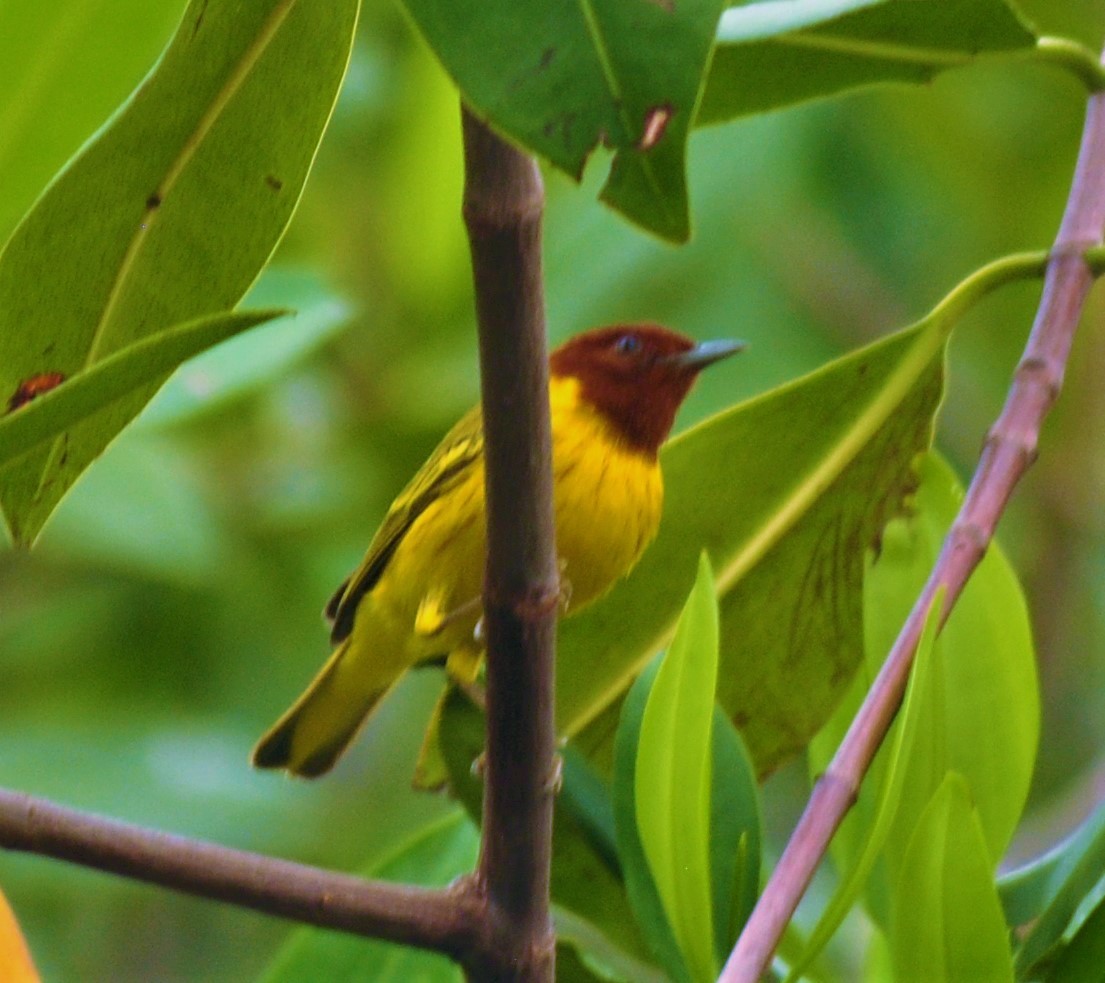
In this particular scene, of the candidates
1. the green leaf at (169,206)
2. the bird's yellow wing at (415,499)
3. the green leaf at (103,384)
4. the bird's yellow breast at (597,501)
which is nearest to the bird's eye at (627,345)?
the bird's yellow breast at (597,501)

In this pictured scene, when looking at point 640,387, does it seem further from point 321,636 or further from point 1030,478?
point 1030,478

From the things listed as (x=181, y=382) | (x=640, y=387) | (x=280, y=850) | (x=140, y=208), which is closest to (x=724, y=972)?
(x=140, y=208)

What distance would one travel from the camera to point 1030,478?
10.6 feet

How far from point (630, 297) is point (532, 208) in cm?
224

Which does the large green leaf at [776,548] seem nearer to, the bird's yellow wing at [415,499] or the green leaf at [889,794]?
the green leaf at [889,794]

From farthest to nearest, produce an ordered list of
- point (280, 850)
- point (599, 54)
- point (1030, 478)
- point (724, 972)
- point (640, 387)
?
point (1030, 478)
point (280, 850)
point (640, 387)
point (724, 972)
point (599, 54)

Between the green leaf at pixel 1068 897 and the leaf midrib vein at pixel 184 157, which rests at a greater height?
the leaf midrib vein at pixel 184 157

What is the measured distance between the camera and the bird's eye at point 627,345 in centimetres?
234

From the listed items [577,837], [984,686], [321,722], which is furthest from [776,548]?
[321,722]

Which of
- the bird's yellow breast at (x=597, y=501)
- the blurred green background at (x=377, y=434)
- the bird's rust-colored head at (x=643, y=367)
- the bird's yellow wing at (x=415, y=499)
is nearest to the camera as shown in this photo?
the bird's yellow breast at (x=597, y=501)

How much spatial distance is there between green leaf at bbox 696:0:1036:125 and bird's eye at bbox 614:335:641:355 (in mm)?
1067

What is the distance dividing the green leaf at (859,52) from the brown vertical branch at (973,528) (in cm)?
15

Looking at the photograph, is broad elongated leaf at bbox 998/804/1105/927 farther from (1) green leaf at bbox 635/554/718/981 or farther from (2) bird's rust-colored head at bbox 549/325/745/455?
(2) bird's rust-colored head at bbox 549/325/745/455

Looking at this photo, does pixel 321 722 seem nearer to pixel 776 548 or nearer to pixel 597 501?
pixel 597 501
